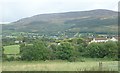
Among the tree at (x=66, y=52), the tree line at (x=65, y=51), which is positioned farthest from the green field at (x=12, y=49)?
the tree at (x=66, y=52)

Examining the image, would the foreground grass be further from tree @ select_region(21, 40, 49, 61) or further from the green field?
tree @ select_region(21, 40, 49, 61)

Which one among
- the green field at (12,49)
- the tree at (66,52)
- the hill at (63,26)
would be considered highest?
the green field at (12,49)

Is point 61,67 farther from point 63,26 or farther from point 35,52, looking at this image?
point 63,26

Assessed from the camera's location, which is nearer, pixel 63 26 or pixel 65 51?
pixel 65 51

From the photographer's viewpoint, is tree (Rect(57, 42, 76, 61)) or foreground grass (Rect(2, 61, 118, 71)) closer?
foreground grass (Rect(2, 61, 118, 71))

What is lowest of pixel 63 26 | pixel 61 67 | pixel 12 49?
pixel 63 26

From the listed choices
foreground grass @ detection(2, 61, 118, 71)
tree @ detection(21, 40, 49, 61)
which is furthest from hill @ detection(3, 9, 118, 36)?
foreground grass @ detection(2, 61, 118, 71)

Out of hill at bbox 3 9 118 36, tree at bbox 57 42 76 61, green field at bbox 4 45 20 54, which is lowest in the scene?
hill at bbox 3 9 118 36

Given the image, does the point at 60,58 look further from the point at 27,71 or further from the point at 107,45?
the point at 27,71

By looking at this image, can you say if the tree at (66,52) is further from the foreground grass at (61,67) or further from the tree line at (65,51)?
the foreground grass at (61,67)

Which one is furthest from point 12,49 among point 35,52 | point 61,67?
point 61,67

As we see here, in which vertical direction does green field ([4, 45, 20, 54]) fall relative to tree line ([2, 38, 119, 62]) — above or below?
above
